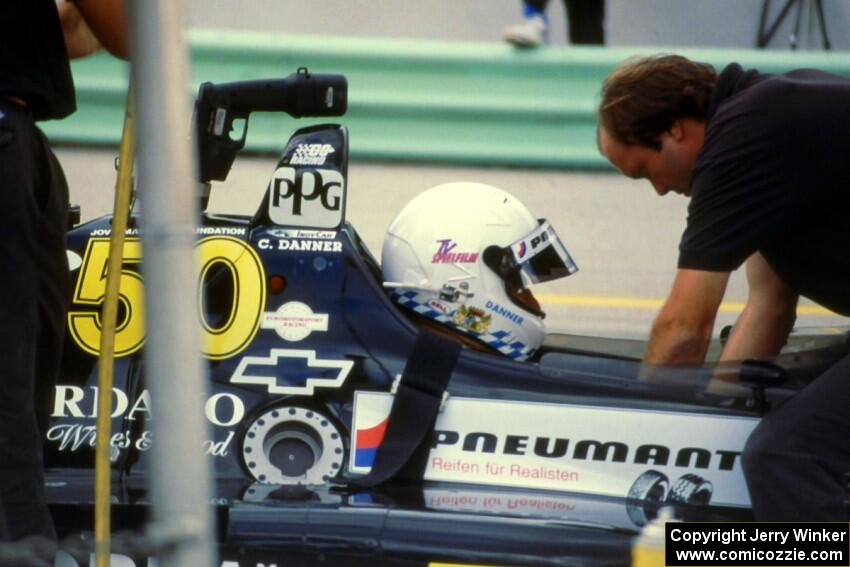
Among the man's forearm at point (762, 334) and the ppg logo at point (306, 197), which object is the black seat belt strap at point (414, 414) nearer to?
the ppg logo at point (306, 197)

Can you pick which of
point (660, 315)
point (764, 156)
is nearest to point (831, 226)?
point (764, 156)

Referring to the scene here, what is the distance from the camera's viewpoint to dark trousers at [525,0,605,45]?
28.4 feet

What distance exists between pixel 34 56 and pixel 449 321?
3.59 ft

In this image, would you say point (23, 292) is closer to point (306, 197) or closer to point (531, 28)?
point (306, 197)

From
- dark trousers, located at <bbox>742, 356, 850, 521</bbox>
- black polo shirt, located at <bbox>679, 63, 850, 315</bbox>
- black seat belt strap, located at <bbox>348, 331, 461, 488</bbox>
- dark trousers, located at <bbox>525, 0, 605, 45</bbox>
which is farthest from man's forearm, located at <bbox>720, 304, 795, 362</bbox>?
dark trousers, located at <bbox>525, 0, 605, 45</bbox>

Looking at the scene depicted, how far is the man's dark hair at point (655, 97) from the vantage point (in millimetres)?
3127

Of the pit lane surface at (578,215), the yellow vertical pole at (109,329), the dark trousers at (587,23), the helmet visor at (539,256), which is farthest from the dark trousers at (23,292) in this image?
the dark trousers at (587,23)

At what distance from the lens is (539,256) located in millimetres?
3207

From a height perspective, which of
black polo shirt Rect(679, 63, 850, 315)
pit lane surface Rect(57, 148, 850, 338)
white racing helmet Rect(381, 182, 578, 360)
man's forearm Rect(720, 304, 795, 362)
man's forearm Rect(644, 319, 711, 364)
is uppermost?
black polo shirt Rect(679, 63, 850, 315)

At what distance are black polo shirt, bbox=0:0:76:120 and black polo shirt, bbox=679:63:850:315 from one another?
1246 millimetres

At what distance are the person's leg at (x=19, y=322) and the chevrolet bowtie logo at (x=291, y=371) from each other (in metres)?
0.59

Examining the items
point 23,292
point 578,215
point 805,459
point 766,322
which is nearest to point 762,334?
point 766,322

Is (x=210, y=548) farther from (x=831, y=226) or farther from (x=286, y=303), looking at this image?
(x=831, y=226)

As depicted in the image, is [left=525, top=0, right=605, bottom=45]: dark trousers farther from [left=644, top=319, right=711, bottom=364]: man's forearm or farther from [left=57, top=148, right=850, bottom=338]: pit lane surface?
[left=644, top=319, right=711, bottom=364]: man's forearm
